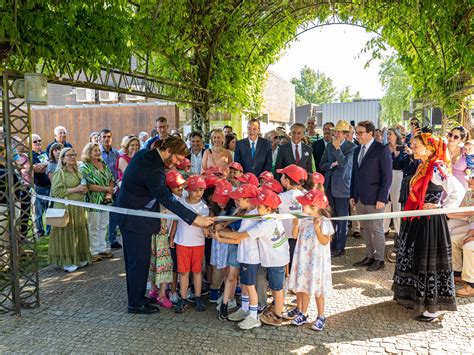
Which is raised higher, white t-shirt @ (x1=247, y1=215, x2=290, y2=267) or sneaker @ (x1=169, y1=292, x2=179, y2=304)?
white t-shirt @ (x1=247, y1=215, x2=290, y2=267)

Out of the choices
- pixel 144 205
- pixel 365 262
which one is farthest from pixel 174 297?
pixel 365 262

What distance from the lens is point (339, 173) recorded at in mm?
7102

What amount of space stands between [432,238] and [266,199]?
1838 mm

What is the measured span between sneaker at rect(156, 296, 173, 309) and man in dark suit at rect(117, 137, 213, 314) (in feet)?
0.56

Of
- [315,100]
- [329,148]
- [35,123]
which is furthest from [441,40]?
[315,100]

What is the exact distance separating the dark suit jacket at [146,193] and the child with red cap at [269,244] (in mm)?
621

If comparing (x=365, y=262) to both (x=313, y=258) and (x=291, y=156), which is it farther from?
(x=313, y=258)

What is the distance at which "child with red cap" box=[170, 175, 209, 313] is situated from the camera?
4859 mm

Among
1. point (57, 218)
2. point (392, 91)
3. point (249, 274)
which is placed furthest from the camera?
point (392, 91)

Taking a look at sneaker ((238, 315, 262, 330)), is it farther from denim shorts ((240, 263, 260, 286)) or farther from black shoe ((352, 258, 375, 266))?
black shoe ((352, 258, 375, 266))

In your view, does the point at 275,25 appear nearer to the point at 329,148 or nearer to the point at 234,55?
the point at 234,55

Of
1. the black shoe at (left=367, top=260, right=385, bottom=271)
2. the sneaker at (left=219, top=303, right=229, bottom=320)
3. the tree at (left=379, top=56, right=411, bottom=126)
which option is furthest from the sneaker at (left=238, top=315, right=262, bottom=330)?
the tree at (left=379, top=56, right=411, bottom=126)

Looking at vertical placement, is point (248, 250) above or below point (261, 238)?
below

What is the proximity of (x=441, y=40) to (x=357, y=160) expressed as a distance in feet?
15.1
